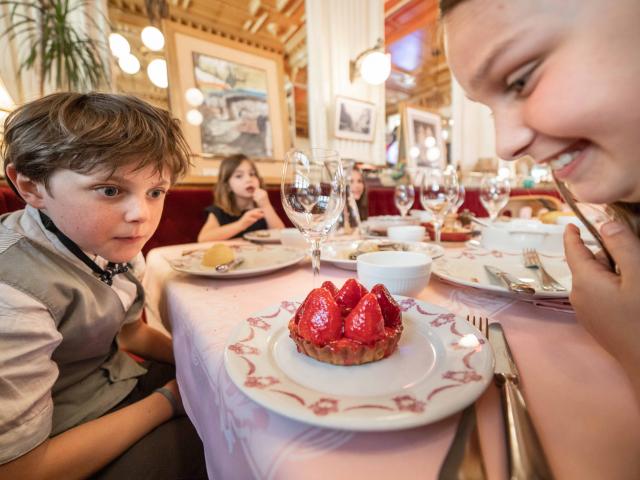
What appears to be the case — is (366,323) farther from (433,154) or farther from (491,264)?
(433,154)

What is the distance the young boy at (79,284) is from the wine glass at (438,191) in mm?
746

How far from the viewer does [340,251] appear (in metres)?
0.82

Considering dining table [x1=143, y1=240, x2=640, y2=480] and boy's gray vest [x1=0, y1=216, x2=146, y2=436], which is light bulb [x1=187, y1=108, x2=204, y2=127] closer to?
boy's gray vest [x1=0, y1=216, x2=146, y2=436]

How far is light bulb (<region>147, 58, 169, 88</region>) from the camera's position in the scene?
2.22 meters

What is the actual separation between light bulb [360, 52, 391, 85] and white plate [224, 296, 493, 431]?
2838mm

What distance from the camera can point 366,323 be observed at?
32cm

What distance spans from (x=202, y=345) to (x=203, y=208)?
170 centimetres

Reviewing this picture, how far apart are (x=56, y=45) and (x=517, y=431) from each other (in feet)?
8.99

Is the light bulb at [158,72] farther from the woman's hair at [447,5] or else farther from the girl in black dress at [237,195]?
the woman's hair at [447,5]

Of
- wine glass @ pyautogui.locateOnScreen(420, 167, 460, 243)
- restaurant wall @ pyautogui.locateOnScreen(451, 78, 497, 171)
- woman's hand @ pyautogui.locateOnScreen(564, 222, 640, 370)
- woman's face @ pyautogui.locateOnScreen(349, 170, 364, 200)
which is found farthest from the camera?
restaurant wall @ pyautogui.locateOnScreen(451, 78, 497, 171)

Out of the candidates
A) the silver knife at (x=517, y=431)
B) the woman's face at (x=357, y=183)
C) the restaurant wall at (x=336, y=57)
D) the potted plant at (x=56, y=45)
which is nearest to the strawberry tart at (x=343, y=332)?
the silver knife at (x=517, y=431)

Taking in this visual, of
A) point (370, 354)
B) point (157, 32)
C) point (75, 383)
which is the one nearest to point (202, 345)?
point (370, 354)

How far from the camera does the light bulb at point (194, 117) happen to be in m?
2.34

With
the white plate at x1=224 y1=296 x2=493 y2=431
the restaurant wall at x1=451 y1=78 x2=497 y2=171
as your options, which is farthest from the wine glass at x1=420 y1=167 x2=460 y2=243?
the restaurant wall at x1=451 y1=78 x2=497 y2=171
